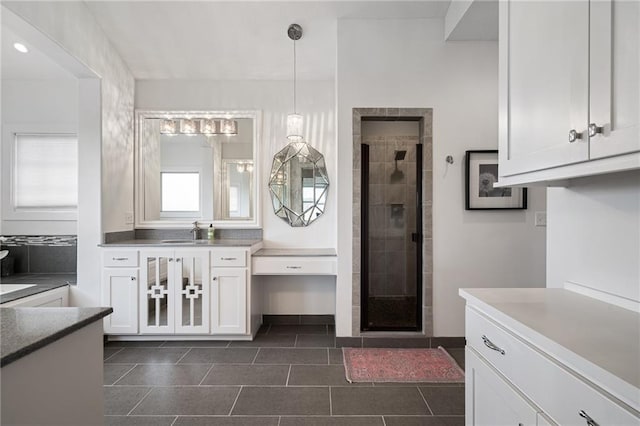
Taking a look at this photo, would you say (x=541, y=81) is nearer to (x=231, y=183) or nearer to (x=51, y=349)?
(x=51, y=349)

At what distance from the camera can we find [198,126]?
12.3 ft

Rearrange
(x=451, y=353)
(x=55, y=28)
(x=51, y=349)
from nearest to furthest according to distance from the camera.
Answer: (x=51, y=349) → (x=55, y=28) → (x=451, y=353)

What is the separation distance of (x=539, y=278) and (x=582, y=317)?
7.22 feet

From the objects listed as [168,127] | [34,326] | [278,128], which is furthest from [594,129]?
[168,127]

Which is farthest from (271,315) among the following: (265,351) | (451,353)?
(451,353)

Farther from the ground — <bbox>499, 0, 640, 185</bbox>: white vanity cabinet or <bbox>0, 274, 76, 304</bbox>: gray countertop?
<bbox>499, 0, 640, 185</bbox>: white vanity cabinet

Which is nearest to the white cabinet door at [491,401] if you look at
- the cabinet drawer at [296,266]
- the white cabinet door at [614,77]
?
the white cabinet door at [614,77]

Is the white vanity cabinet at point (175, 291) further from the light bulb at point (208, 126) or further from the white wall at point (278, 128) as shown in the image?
the light bulb at point (208, 126)

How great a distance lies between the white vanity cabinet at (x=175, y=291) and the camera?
308 centimetres

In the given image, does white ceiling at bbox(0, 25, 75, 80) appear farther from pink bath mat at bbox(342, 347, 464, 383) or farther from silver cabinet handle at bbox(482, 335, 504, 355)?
silver cabinet handle at bbox(482, 335, 504, 355)

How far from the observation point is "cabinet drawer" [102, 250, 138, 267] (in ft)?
10.1

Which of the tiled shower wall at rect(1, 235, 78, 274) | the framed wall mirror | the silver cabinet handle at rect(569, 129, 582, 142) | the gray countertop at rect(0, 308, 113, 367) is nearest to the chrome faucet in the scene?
the framed wall mirror

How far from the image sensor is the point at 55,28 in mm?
2521

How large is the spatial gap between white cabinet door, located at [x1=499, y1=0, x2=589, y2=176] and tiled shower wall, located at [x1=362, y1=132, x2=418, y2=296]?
101 inches
